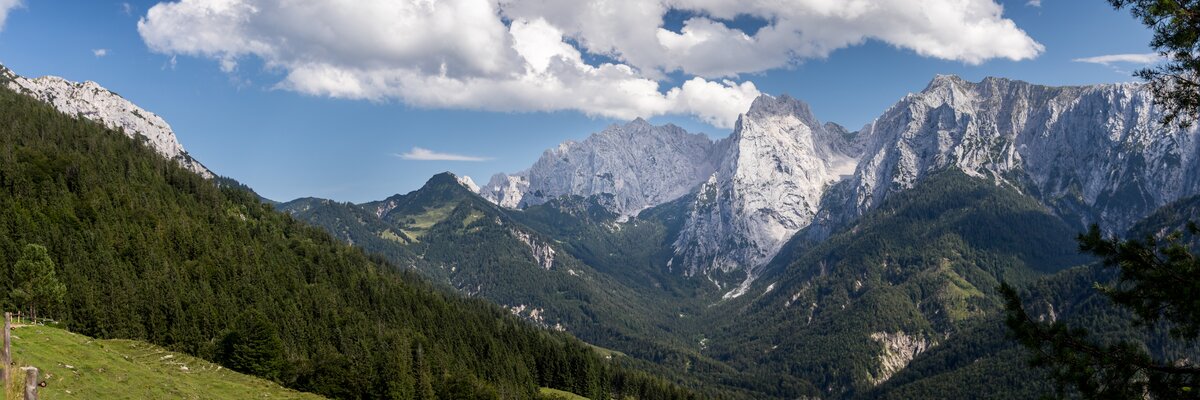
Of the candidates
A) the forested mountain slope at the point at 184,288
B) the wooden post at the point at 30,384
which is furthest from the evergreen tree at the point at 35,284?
the wooden post at the point at 30,384

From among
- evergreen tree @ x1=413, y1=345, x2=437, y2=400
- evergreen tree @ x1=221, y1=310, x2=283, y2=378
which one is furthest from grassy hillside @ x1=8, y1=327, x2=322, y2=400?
evergreen tree @ x1=413, y1=345, x2=437, y2=400

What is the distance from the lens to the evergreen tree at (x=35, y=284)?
305 ft

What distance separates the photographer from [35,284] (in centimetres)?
9406

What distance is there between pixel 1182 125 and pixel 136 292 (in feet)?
518

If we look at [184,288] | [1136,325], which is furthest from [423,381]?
[1136,325]

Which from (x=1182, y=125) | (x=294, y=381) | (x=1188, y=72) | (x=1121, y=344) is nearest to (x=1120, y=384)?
(x=1121, y=344)

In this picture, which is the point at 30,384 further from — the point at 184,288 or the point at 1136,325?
the point at 184,288

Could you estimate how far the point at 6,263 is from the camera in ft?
380

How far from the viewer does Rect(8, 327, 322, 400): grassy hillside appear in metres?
52.8

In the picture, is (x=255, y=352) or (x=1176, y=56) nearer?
(x=1176, y=56)

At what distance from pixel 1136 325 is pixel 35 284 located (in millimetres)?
120987

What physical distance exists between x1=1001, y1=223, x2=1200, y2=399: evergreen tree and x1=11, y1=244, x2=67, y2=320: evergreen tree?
113487 mm

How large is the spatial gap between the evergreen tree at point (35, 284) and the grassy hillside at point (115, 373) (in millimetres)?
21003

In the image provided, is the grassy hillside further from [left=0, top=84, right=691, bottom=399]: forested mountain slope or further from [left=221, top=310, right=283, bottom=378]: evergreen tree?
[left=0, top=84, right=691, bottom=399]: forested mountain slope
